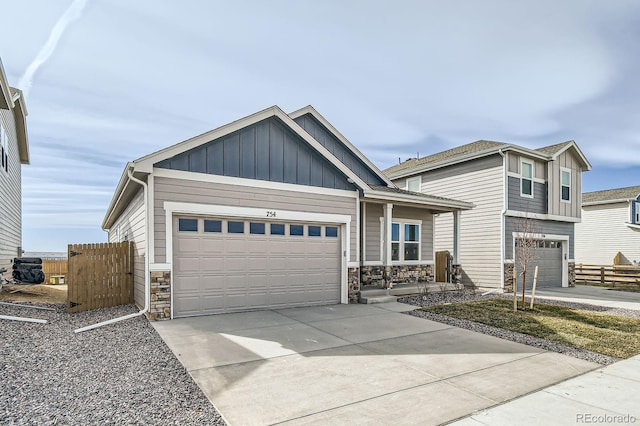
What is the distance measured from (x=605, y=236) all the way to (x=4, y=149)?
1207 inches

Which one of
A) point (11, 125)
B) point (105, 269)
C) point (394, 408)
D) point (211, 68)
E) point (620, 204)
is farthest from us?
point (620, 204)

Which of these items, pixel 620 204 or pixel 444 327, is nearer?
pixel 444 327

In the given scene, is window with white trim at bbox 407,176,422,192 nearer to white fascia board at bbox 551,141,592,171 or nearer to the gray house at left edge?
white fascia board at bbox 551,141,592,171

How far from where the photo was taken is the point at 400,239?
45.1 feet

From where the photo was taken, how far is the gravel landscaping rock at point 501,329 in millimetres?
6121

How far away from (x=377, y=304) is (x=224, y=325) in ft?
15.3

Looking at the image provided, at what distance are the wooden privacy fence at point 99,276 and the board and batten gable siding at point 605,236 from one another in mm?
24443

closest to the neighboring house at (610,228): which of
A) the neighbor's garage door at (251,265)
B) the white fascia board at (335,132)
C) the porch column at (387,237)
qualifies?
the white fascia board at (335,132)

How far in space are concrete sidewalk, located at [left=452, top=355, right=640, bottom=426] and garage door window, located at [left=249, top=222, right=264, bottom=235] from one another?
6518mm

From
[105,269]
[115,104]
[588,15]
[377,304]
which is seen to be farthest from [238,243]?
[588,15]

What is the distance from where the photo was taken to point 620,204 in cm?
2341

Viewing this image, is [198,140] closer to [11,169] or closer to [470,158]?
[11,169]

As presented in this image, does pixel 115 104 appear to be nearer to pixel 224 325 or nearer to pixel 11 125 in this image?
pixel 11 125

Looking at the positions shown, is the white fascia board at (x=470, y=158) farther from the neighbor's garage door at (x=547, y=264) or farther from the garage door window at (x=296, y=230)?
the garage door window at (x=296, y=230)
